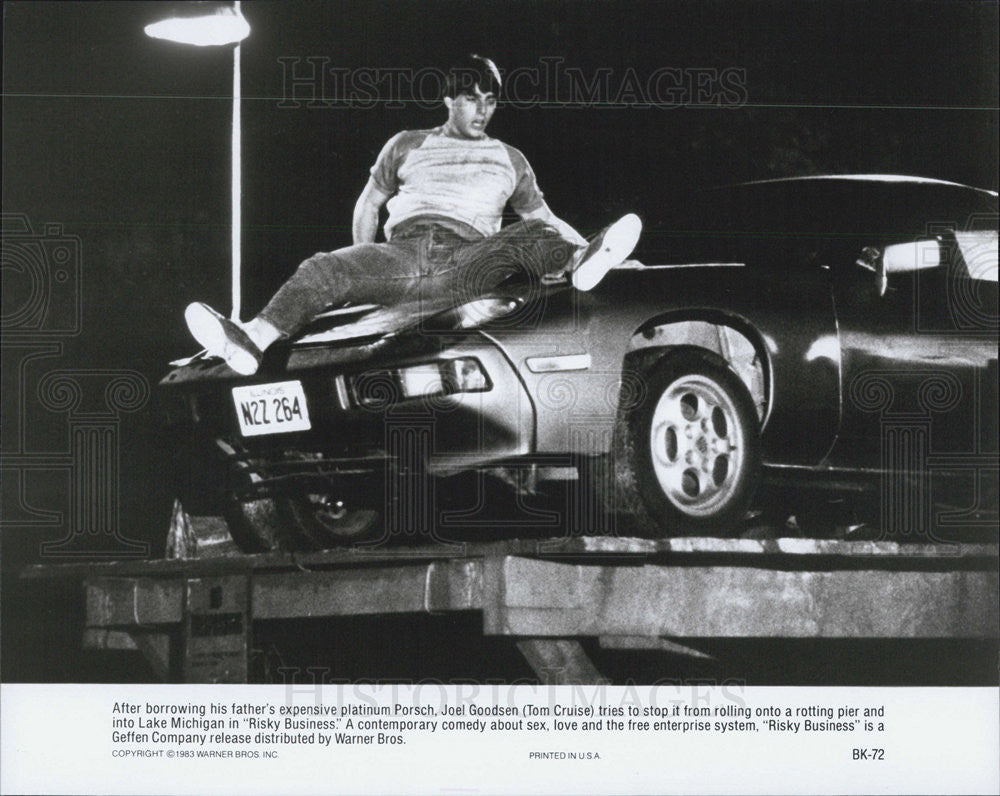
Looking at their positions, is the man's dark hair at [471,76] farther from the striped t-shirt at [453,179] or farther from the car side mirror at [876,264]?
the car side mirror at [876,264]

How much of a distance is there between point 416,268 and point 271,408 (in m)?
0.60

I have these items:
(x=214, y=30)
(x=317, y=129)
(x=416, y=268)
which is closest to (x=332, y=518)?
(x=416, y=268)

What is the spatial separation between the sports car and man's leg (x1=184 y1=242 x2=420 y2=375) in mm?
74

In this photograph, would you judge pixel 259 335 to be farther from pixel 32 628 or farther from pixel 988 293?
pixel 988 293

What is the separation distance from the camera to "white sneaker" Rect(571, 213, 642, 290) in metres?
3.30

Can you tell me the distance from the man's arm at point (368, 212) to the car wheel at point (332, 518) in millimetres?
794

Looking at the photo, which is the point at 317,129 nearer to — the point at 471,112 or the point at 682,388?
the point at 471,112

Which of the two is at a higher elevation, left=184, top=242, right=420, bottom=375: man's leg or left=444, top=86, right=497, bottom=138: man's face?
left=444, top=86, right=497, bottom=138: man's face

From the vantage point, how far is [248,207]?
371cm

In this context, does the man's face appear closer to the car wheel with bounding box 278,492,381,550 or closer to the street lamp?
the street lamp

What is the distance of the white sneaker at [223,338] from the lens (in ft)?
11.1

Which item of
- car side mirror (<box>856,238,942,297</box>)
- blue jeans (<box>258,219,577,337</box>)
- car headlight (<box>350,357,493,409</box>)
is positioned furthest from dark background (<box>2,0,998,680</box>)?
car headlight (<box>350,357,493,409</box>)

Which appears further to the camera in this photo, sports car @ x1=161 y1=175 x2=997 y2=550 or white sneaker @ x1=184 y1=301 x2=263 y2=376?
white sneaker @ x1=184 y1=301 x2=263 y2=376

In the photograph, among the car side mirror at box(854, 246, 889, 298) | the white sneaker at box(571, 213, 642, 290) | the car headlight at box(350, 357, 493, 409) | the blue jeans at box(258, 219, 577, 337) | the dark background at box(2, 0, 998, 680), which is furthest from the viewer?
the dark background at box(2, 0, 998, 680)
